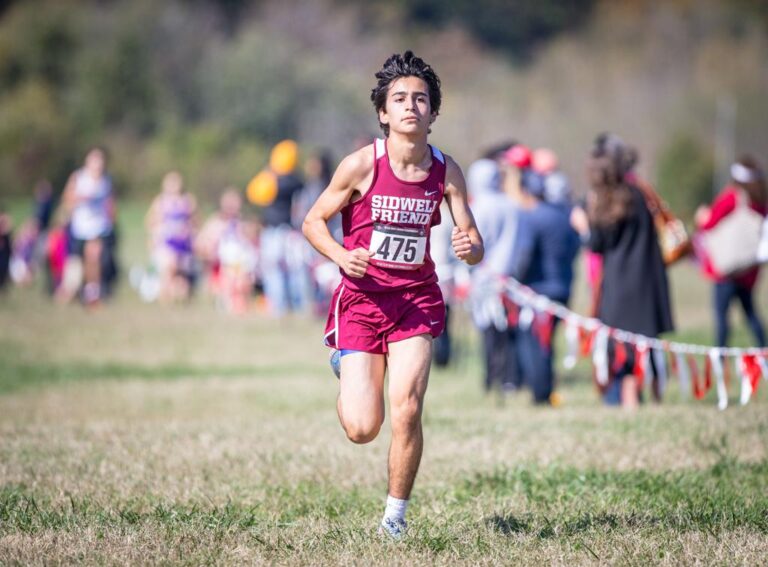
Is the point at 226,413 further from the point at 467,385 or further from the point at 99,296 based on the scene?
the point at 99,296

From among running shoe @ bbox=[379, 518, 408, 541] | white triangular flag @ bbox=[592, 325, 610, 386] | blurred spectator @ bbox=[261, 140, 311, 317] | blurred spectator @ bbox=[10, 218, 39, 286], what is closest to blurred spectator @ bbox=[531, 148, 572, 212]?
white triangular flag @ bbox=[592, 325, 610, 386]

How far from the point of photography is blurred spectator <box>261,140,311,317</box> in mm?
21781

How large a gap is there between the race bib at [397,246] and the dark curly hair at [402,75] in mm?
529

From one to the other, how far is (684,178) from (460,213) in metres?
51.9

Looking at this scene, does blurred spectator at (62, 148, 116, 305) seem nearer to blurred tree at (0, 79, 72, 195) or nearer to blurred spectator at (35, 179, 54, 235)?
blurred spectator at (35, 179, 54, 235)

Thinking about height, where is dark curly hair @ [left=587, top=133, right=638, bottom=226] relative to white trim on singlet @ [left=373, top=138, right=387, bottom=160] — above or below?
above

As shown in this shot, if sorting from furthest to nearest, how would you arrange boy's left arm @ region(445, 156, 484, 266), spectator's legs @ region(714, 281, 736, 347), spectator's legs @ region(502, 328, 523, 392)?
spectator's legs @ region(714, 281, 736, 347), spectator's legs @ region(502, 328, 523, 392), boy's left arm @ region(445, 156, 484, 266)

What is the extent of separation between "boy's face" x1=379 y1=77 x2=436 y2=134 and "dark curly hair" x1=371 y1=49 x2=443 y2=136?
3cm

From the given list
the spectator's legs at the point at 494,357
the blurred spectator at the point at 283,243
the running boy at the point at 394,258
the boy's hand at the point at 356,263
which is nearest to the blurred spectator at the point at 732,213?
the spectator's legs at the point at 494,357

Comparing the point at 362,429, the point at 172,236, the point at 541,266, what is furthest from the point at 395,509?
the point at 172,236

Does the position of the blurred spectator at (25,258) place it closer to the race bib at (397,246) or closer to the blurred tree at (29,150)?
the race bib at (397,246)

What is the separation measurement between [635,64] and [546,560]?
7432cm

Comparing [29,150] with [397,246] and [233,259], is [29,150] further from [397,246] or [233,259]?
[397,246]

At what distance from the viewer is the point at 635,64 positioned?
77250mm
